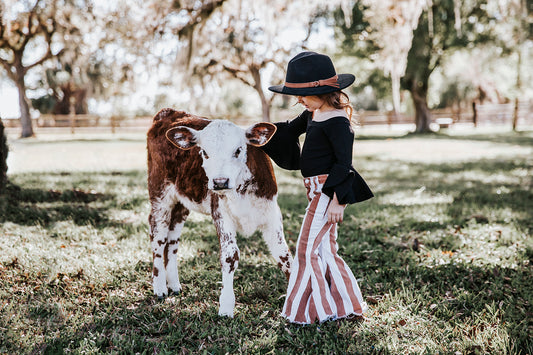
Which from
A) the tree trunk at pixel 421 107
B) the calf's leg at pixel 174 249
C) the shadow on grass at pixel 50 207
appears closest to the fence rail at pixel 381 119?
the tree trunk at pixel 421 107

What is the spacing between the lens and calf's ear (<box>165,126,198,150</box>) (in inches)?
114

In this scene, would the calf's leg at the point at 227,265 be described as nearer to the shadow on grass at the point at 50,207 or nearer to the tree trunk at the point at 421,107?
the shadow on grass at the point at 50,207

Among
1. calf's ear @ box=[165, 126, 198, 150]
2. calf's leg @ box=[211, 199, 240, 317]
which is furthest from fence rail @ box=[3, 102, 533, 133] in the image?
calf's leg @ box=[211, 199, 240, 317]

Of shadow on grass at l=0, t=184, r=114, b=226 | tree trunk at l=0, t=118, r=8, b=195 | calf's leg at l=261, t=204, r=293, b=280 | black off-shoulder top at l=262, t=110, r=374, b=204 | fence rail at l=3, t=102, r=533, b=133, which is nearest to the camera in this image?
black off-shoulder top at l=262, t=110, r=374, b=204

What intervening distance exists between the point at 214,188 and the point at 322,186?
763 mm

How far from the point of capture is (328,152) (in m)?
2.81

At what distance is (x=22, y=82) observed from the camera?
20.1m

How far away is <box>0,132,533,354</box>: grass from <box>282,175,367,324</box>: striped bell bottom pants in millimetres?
94

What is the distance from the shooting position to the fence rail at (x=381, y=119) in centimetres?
2762

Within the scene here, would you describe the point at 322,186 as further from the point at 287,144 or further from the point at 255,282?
the point at 255,282

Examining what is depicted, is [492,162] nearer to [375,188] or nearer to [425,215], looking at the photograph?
[375,188]

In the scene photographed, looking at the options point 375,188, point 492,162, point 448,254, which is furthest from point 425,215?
point 492,162

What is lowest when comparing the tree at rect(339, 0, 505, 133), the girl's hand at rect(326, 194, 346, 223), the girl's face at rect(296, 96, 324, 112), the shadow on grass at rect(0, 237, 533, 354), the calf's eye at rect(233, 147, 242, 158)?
the shadow on grass at rect(0, 237, 533, 354)

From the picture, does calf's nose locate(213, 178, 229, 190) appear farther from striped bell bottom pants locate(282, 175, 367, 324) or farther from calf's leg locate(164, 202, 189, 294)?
calf's leg locate(164, 202, 189, 294)
